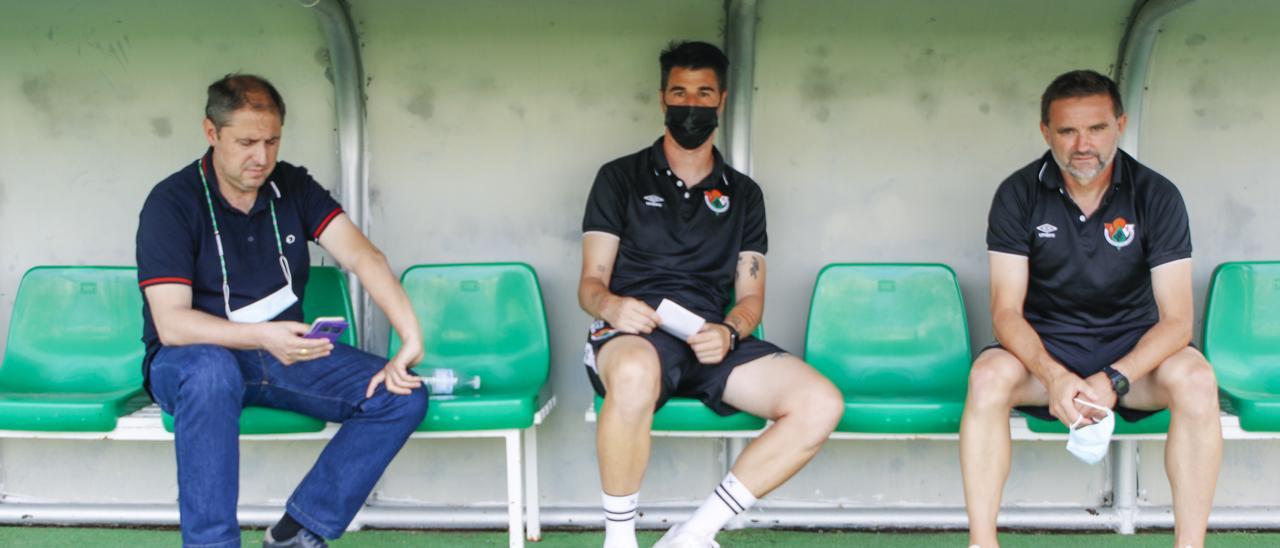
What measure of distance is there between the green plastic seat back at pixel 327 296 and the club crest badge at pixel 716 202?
4.28 ft

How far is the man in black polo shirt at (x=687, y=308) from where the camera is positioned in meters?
3.11

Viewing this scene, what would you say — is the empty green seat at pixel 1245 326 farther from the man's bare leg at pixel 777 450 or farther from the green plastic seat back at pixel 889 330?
the man's bare leg at pixel 777 450

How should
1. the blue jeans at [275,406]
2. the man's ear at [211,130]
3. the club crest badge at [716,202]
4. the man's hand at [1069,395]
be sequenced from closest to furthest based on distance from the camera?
the blue jeans at [275,406]
the man's hand at [1069,395]
the man's ear at [211,130]
the club crest badge at [716,202]

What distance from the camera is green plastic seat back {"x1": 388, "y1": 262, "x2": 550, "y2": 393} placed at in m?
3.79

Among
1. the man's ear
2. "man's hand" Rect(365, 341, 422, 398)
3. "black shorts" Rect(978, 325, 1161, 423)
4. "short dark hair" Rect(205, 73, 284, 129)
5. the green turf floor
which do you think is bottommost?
the green turf floor

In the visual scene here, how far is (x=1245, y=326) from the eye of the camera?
12.2 feet

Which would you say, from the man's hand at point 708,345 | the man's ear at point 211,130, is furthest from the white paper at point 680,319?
the man's ear at point 211,130

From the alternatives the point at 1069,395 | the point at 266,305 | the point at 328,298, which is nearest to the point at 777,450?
the point at 1069,395

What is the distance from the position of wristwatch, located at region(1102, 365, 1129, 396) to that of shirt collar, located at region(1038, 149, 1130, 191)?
61 cm

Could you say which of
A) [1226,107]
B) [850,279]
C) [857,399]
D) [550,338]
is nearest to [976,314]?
[850,279]

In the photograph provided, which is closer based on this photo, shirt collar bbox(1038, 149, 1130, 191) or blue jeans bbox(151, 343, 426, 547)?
blue jeans bbox(151, 343, 426, 547)

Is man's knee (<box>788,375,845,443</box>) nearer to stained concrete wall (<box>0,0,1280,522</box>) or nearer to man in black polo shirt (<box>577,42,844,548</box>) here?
man in black polo shirt (<box>577,42,844,548</box>)

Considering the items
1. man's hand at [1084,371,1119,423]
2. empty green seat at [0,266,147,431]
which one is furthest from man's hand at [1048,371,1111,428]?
empty green seat at [0,266,147,431]

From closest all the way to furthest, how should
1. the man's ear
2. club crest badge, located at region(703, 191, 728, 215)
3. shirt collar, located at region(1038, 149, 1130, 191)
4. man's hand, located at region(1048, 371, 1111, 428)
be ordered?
1. man's hand, located at region(1048, 371, 1111, 428)
2. the man's ear
3. shirt collar, located at region(1038, 149, 1130, 191)
4. club crest badge, located at region(703, 191, 728, 215)
